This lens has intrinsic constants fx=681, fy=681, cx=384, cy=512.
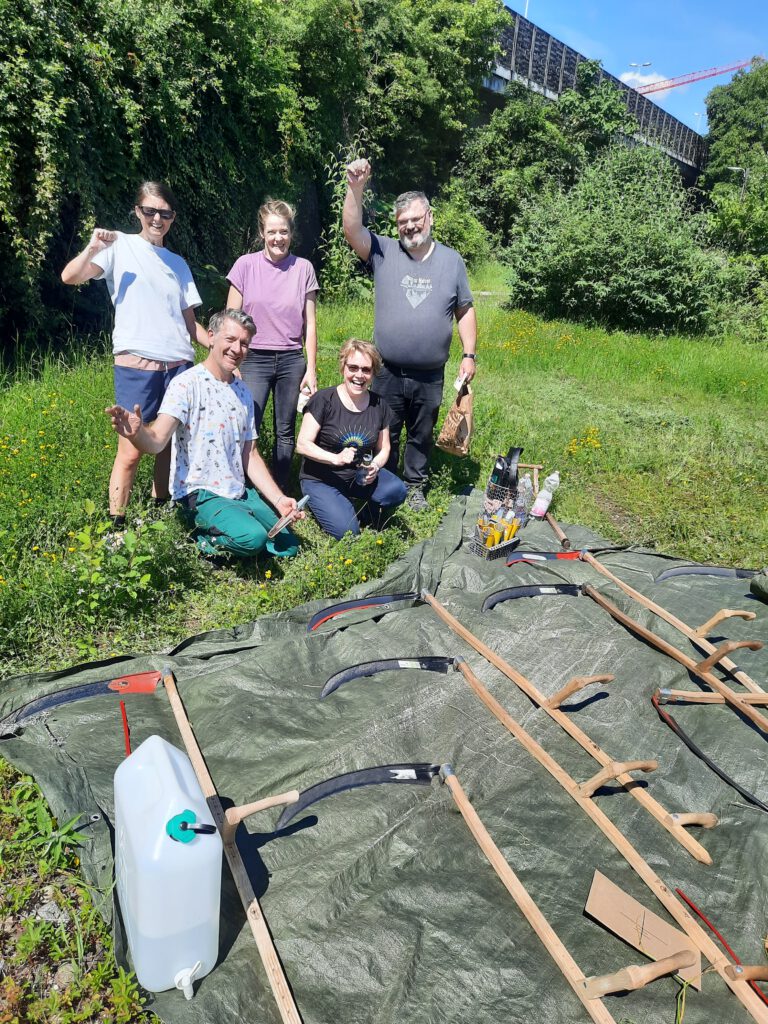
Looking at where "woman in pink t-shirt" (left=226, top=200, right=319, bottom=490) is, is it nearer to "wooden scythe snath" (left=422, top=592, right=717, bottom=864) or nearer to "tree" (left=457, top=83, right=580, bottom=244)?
"wooden scythe snath" (left=422, top=592, right=717, bottom=864)

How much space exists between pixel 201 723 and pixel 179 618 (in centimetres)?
111

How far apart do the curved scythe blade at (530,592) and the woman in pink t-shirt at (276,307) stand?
1779mm

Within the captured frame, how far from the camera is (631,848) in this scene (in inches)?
80.5

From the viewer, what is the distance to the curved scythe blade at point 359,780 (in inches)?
80.4

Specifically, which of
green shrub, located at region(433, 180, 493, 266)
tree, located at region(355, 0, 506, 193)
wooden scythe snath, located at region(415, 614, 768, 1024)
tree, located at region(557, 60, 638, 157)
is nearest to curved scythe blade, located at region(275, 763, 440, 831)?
wooden scythe snath, located at region(415, 614, 768, 1024)

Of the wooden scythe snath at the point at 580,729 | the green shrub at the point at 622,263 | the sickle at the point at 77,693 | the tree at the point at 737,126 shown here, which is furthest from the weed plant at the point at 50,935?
the tree at the point at 737,126

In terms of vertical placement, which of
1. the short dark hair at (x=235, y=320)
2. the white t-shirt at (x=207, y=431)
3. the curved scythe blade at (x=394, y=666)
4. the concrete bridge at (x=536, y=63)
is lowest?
the curved scythe blade at (x=394, y=666)

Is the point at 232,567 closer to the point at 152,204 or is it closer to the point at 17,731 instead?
the point at 17,731

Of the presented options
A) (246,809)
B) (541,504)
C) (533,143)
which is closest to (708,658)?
(541,504)

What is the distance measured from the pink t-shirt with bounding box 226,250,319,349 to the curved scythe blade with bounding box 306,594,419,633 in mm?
1750

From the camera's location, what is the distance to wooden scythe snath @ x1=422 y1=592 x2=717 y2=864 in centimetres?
211

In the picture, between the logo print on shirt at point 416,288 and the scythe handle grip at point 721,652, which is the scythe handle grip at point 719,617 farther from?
the logo print on shirt at point 416,288

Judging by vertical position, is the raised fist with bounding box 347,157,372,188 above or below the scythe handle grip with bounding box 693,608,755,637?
above

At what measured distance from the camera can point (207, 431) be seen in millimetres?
3586
